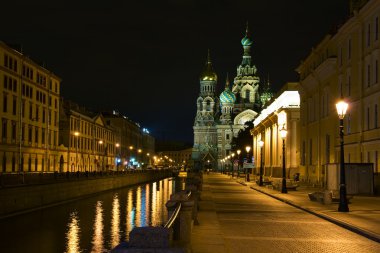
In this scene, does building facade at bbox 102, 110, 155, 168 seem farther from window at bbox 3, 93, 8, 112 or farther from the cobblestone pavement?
the cobblestone pavement

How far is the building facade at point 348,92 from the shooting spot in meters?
42.7

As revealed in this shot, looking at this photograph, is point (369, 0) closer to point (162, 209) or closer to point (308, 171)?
point (162, 209)

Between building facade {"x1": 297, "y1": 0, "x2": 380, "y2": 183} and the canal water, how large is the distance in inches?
629

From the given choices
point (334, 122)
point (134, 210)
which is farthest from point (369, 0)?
point (134, 210)

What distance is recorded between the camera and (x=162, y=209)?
3959 centimetres

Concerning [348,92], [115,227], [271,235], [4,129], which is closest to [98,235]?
[115,227]

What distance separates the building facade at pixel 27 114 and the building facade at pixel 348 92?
31.9 meters

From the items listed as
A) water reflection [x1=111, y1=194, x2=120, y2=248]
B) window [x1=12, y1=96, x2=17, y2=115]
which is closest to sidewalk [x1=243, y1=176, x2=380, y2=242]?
water reflection [x1=111, y1=194, x2=120, y2=248]

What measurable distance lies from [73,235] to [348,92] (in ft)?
101

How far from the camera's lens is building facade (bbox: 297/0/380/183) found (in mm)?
42656

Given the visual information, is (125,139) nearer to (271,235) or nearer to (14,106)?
(14,106)

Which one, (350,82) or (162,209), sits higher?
(350,82)

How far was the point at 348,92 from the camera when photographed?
49.1 m

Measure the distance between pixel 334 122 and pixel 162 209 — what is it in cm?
2046
